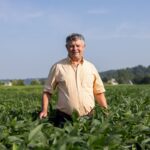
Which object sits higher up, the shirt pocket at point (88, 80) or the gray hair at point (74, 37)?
the gray hair at point (74, 37)

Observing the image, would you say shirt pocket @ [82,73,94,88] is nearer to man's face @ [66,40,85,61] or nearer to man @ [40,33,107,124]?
man @ [40,33,107,124]

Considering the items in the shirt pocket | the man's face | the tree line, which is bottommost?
the tree line

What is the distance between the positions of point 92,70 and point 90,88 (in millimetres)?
204

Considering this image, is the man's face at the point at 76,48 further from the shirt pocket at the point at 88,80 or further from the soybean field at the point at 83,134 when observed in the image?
the soybean field at the point at 83,134

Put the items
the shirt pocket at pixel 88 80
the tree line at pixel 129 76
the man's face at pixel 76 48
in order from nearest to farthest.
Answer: the man's face at pixel 76 48
the shirt pocket at pixel 88 80
the tree line at pixel 129 76

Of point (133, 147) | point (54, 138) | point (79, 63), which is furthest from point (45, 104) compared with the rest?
point (54, 138)

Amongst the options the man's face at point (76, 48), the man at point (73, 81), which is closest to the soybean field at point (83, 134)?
the man at point (73, 81)

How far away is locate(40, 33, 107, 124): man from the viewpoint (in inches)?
239

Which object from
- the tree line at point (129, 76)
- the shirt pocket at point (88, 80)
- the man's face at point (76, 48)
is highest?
the man's face at point (76, 48)

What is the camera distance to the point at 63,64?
247 inches

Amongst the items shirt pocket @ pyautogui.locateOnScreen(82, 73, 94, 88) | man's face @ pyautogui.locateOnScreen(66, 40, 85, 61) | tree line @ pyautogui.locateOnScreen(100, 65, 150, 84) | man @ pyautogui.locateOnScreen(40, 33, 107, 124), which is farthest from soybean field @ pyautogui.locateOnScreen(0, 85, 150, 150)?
tree line @ pyautogui.locateOnScreen(100, 65, 150, 84)

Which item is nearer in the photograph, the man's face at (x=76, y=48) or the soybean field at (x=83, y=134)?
the soybean field at (x=83, y=134)

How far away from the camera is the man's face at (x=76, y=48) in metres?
6.00

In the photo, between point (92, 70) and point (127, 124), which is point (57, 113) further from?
point (127, 124)
